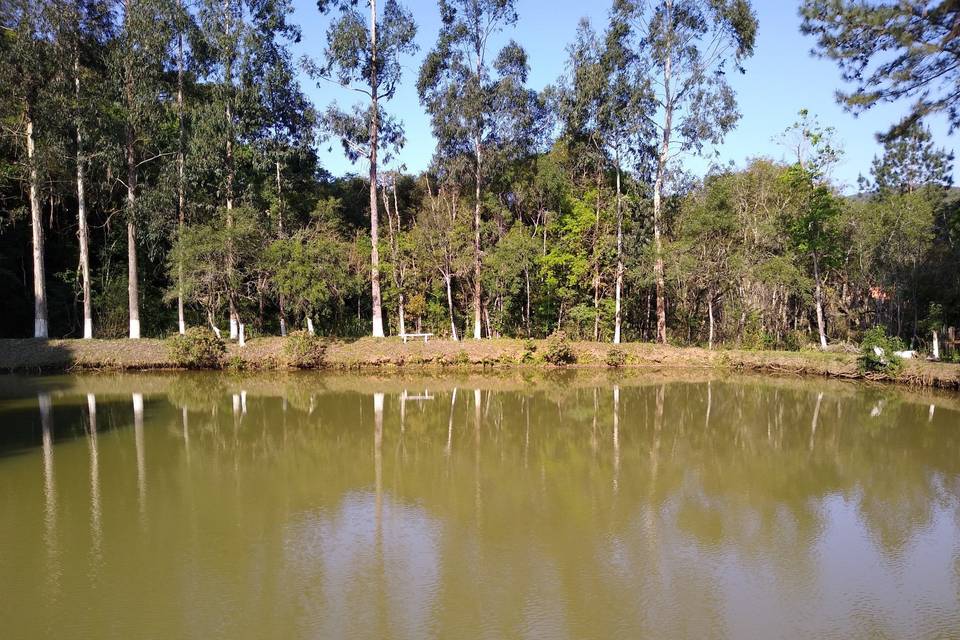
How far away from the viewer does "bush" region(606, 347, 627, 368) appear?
73.6ft

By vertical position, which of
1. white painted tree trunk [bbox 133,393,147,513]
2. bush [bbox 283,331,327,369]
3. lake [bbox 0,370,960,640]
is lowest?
lake [bbox 0,370,960,640]

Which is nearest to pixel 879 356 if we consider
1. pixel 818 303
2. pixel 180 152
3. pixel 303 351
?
pixel 818 303

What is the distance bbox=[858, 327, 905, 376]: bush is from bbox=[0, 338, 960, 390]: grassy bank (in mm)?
244

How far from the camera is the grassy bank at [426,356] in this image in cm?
2011

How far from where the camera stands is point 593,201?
25609mm

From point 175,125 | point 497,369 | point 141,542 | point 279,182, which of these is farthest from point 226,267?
point 141,542

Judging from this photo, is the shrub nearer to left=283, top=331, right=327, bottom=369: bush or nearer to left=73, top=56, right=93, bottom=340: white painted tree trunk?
left=283, top=331, right=327, bottom=369: bush

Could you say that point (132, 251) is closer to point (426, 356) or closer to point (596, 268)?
point (426, 356)

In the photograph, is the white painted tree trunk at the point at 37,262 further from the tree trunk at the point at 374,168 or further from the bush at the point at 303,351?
the tree trunk at the point at 374,168

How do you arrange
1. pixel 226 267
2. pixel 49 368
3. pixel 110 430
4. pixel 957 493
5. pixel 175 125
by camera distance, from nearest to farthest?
pixel 957 493, pixel 110 430, pixel 49 368, pixel 226 267, pixel 175 125

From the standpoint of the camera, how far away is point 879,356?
1898 cm

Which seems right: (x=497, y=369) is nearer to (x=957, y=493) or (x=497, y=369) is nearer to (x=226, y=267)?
(x=226, y=267)

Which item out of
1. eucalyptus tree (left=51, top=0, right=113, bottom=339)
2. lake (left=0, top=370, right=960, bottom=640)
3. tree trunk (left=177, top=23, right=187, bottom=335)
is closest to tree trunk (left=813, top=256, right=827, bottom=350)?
lake (left=0, top=370, right=960, bottom=640)

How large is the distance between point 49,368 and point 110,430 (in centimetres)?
995
